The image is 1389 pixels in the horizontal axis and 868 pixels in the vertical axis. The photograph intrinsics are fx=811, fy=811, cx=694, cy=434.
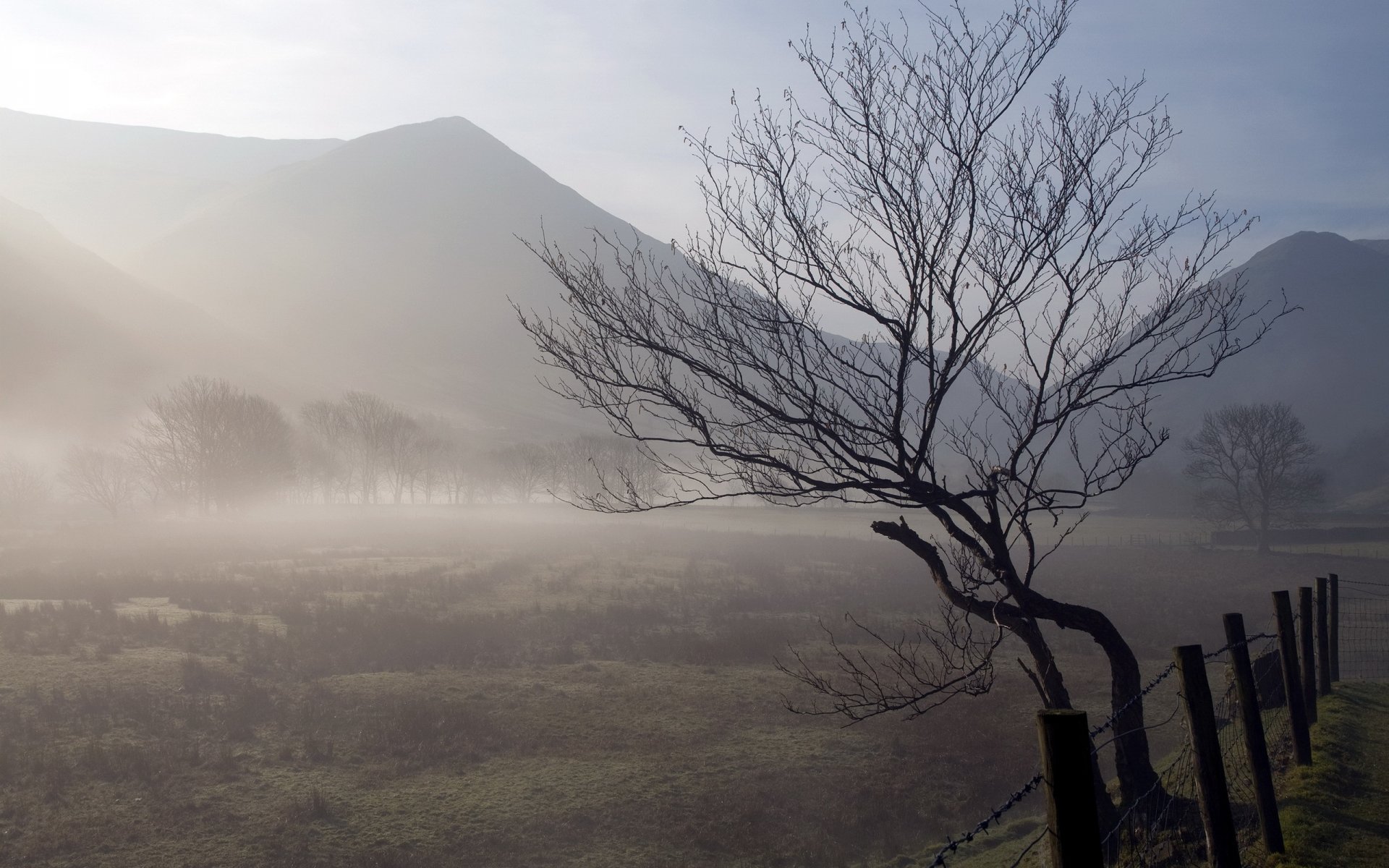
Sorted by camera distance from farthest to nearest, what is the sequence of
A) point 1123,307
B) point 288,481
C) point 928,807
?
point 288,481 → point 928,807 → point 1123,307

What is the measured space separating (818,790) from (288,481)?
78458 mm

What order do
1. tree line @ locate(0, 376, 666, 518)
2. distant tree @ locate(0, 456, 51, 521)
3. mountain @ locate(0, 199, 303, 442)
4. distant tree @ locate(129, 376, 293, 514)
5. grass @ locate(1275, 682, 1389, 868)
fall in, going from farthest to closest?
mountain @ locate(0, 199, 303, 442) → tree line @ locate(0, 376, 666, 518) → distant tree @ locate(129, 376, 293, 514) → distant tree @ locate(0, 456, 51, 521) → grass @ locate(1275, 682, 1389, 868)

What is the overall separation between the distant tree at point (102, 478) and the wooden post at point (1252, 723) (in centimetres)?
7739

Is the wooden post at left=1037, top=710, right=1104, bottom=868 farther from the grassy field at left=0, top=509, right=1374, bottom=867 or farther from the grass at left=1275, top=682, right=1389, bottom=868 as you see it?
the grassy field at left=0, top=509, right=1374, bottom=867

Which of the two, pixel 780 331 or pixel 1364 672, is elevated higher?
pixel 780 331

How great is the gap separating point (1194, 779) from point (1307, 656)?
255 cm

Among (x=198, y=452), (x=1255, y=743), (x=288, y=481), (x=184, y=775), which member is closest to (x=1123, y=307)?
(x=1255, y=743)

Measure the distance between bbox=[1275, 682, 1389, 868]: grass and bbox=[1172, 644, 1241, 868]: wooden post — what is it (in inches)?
81.8

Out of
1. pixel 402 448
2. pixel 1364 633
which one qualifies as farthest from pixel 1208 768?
pixel 402 448

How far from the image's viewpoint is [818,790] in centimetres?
Answer: 1605

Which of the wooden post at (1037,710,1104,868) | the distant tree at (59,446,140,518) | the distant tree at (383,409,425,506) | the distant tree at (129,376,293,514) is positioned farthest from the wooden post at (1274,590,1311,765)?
the distant tree at (383,409,425,506)

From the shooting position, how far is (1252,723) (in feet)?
20.5

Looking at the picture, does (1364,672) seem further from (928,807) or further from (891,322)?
(891,322)

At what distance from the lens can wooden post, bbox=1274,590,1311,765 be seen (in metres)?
8.21
